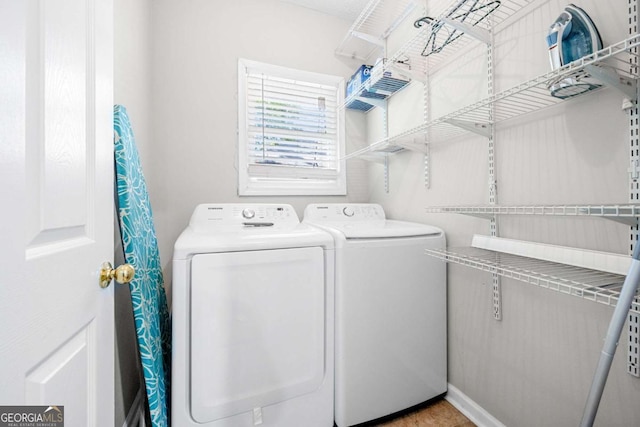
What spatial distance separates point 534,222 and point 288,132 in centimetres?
176

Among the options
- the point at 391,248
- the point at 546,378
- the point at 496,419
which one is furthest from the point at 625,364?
the point at 391,248

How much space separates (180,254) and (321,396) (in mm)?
989

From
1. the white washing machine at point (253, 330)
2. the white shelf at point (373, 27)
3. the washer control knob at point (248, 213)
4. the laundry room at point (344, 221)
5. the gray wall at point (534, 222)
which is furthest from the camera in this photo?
the white shelf at point (373, 27)

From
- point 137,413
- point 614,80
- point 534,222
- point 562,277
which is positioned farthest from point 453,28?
point 137,413

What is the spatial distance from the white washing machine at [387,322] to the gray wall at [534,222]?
15 centimetres

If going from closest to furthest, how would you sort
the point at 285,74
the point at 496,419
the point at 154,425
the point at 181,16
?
the point at 154,425
the point at 496,419
the point at 181,16
the point at 285,74

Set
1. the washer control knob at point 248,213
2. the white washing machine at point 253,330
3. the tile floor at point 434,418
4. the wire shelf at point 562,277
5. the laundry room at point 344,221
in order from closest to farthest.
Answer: the laundry room at point 344,221 → the wire shelf at point 562,277 → the white washing machine at point 253,330 → the tile floor at point 434,418 → the washer control knob at point 248,213

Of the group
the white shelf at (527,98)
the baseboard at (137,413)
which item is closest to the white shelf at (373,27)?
the white shelf at (527,98)

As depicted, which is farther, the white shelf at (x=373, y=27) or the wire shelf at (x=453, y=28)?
the white shelf at (x=373, y=27)

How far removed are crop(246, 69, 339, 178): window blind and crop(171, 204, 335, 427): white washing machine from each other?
38.8 inches

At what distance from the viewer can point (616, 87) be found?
816mm

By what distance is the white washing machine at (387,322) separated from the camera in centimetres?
133

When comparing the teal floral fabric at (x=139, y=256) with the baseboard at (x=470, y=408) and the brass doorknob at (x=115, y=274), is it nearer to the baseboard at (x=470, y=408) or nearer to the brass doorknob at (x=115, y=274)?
the brass doorknob at (x=115, y=274)

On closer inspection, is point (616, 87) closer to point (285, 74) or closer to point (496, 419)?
point (496, 419)
